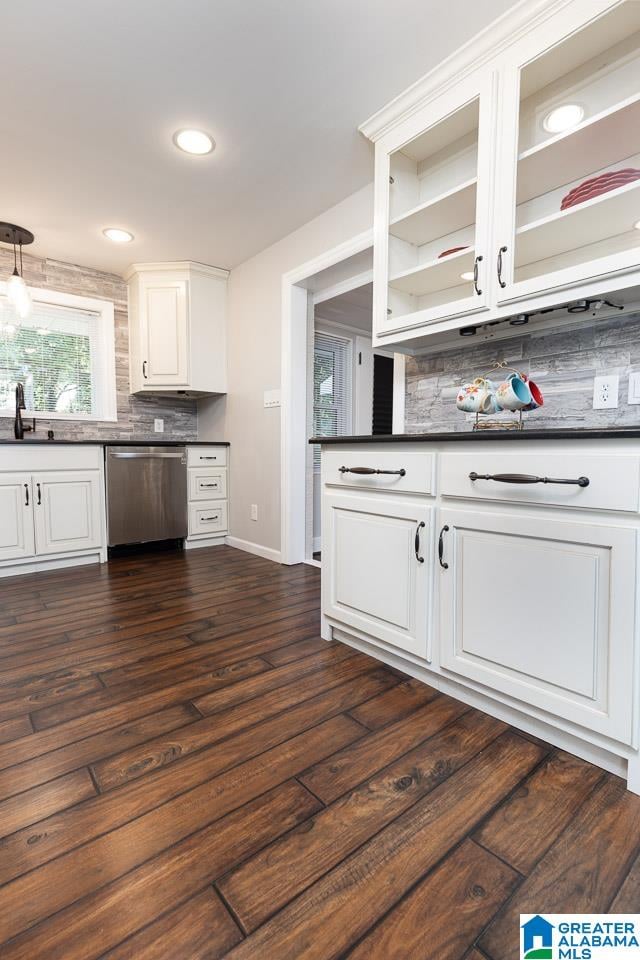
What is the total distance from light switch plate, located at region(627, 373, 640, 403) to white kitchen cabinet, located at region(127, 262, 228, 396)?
9.75ft

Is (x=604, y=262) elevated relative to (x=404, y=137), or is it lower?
lower

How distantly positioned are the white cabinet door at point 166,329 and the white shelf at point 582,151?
8.68 ft

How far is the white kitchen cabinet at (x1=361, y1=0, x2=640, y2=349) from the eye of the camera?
140cm

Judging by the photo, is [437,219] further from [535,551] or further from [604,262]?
[535,551]

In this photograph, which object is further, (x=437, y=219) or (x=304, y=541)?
(x=304, y=541)

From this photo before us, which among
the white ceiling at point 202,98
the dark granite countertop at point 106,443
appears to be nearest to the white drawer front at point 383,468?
the white ceiling at point 202,98

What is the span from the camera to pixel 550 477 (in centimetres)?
114

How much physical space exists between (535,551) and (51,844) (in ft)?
4.13

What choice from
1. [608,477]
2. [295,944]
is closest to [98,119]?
[608,477]

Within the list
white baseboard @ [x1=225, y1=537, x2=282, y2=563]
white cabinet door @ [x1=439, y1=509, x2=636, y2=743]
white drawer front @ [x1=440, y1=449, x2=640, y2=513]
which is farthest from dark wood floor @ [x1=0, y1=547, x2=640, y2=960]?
white baseboard @ [x1=225, y1=537, x2=282, y2=563]

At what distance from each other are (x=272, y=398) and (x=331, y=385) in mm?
1141

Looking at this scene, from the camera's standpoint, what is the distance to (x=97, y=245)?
10.6 ft

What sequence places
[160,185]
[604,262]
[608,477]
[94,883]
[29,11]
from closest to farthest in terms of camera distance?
[94,883] < [608,477] < [604,262] < [29,11] < [160,185]

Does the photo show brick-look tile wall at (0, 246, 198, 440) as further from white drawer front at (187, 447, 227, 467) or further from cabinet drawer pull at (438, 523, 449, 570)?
cabinet drawer pull at (438, 523, 449, 570)
